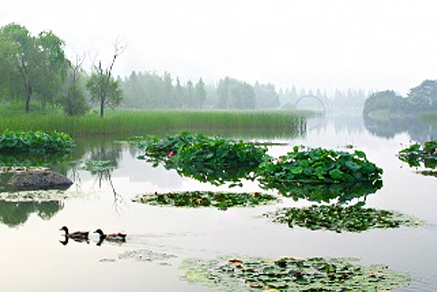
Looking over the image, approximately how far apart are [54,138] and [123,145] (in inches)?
148

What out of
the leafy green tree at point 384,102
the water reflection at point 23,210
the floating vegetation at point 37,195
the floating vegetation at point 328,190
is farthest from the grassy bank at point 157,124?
the leafy green tree at point 384,102

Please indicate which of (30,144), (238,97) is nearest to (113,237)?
(30,144)

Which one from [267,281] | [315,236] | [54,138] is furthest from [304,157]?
[54,138]

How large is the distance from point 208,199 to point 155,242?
345cm

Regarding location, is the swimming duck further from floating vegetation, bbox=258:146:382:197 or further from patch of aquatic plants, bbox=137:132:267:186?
patch of aquatic plants, bbox=137:132:267:186

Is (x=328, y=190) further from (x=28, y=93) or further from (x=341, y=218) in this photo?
(x=28, y=93)

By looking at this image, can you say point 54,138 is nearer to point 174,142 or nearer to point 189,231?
point 174,142

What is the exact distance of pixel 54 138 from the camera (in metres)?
22.8

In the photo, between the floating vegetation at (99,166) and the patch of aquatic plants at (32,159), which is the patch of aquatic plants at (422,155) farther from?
the patch of aquatic plants at (32,159)

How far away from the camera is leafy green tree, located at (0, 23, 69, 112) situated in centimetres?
4519

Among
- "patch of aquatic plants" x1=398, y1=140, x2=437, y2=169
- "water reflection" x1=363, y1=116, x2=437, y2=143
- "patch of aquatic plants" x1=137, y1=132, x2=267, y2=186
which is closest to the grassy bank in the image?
"water reflection" x1=363, y1=116, x2=437, y2=143

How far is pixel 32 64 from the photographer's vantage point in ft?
155

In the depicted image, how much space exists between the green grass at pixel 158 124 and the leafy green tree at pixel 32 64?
8209mm

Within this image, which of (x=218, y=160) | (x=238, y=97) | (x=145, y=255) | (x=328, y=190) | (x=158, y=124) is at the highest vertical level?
(x=238, y=97)
